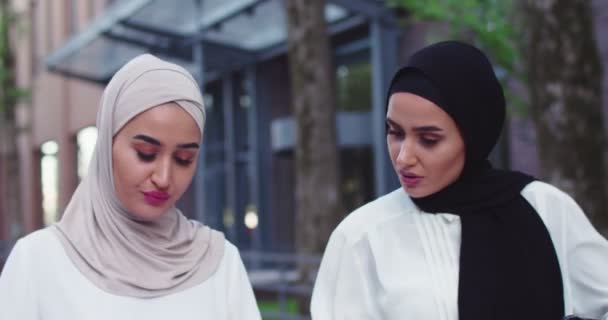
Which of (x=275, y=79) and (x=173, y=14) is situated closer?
(x=173, y=14)

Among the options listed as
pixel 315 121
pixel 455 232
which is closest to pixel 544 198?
pixel 455 232

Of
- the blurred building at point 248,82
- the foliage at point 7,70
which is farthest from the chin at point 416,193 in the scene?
the foliage at point 7,70

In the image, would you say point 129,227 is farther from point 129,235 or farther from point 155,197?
point 155,197

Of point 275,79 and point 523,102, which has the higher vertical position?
point 275,79

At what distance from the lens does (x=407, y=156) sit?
2.12 meters

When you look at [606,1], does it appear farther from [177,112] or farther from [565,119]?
[177,112]

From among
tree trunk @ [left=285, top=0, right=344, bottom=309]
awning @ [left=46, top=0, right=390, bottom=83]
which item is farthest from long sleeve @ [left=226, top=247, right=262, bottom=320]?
awning @ [left=46, top=0, right=390, bottom=83]

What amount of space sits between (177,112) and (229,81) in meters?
15.1

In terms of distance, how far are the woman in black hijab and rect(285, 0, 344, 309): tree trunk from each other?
5.14m

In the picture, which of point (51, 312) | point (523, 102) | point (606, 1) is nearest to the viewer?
point (51, 312)

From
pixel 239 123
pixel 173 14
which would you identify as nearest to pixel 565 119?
pixel 173 14

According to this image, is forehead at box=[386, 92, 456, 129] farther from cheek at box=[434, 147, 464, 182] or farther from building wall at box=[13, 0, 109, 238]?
building wall at box=[13, 0, 109, 238]

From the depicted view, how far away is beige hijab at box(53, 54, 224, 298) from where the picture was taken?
83.8 inches

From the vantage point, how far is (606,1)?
8930 mm
